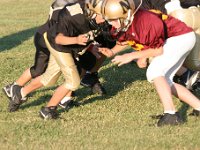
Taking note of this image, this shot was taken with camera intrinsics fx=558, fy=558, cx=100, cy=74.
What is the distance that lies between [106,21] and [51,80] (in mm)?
1404

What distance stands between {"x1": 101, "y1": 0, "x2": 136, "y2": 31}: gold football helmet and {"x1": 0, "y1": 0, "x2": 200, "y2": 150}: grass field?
1.09m

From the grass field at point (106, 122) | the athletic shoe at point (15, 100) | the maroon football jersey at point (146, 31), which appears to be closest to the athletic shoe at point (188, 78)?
the grass field at point (106, 122)

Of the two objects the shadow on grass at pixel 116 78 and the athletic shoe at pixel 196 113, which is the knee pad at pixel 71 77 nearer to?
the shadow on grass at pixel 116 78

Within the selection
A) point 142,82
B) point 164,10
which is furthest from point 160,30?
point 142,82

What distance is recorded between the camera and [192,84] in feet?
23.6

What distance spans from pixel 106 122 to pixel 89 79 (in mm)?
1706

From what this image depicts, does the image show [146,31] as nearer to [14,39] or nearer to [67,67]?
[67,67]

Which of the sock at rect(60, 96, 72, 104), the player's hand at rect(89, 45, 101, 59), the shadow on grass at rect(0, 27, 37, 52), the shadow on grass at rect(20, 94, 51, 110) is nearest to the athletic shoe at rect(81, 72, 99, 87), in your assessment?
the shadow on grass at rect(20, 94, 51, 110)

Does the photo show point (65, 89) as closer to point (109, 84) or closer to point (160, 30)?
point (160, 30)

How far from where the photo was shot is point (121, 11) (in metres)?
5.41

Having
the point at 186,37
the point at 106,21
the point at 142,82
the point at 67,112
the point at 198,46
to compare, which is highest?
the point at 106,21

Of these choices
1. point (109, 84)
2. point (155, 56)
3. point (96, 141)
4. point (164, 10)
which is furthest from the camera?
point (109, 84)

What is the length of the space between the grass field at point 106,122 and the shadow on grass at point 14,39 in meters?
3.12

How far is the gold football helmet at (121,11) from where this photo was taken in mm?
5418
